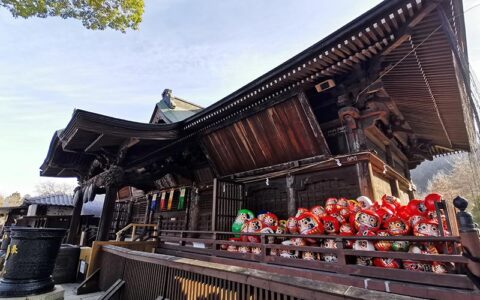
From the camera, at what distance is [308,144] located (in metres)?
6.88

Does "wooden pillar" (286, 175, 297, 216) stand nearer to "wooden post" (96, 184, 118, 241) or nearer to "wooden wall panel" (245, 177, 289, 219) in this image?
"wooden wall panel" (245, 177, 289, 219)

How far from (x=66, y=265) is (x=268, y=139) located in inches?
362

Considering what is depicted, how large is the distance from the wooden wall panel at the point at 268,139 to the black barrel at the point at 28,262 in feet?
18.8

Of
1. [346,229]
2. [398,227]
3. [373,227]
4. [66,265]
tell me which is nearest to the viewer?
[398,227]

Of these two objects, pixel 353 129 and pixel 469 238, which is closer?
pixel 469 238

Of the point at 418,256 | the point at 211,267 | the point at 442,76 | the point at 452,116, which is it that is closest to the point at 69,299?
the point at 211,267

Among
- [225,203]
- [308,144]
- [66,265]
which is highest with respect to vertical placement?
[308,144]

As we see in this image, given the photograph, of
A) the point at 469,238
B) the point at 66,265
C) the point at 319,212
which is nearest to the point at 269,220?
the point at 319,212

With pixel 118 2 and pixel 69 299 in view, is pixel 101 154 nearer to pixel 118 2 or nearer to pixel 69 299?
pixel 69 299

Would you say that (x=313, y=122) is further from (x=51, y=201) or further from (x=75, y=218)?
(x=51, y=201)

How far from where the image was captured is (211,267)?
421 cm

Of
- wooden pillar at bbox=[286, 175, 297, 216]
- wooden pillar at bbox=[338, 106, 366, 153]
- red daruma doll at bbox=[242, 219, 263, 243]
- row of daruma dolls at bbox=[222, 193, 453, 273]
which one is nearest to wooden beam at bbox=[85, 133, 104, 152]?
red daruma doll at bbox=[242, 219, 263, 243]

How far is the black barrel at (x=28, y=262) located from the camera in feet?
12.6

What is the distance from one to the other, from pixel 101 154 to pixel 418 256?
11049mm
